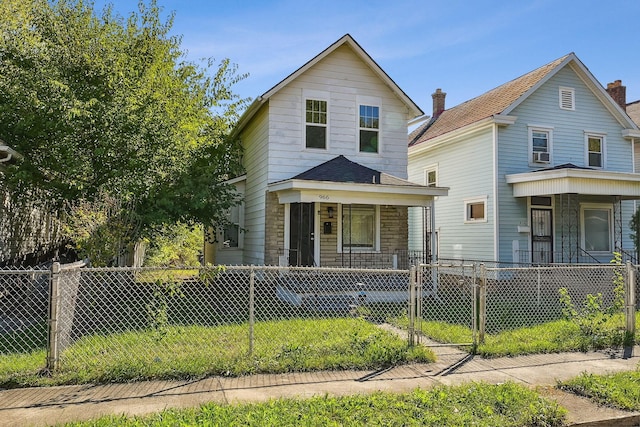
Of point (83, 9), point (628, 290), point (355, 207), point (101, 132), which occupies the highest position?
point (83, 9)

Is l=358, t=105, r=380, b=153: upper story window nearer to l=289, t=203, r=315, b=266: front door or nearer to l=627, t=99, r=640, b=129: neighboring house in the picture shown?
l=289, t=203, r=315, b=266: front door

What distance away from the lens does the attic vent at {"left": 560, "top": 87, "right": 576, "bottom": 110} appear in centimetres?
1647

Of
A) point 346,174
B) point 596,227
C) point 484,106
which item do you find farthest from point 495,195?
point 346,174

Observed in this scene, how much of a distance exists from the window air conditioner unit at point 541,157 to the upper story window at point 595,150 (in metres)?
1.88

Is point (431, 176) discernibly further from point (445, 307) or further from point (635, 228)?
point (445, 307)

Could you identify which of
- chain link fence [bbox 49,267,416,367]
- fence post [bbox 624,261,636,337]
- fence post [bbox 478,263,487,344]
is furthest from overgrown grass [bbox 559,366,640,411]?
chain link fence [bbox 49,267,416,367]

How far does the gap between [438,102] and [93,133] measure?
1636 centimetres

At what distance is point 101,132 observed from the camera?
10.4 m

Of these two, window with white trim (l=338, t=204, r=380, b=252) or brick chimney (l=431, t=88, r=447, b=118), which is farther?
brick chimney (l=431, t=88, r=447, b=118)

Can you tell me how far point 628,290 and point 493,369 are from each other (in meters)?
3.37

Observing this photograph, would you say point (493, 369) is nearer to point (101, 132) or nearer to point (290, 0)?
point (290, 0)

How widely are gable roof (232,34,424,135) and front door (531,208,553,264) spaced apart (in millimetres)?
5810

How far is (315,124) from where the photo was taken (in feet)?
43.8

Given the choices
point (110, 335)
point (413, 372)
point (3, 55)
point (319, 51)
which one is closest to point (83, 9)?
point (3, 55)
